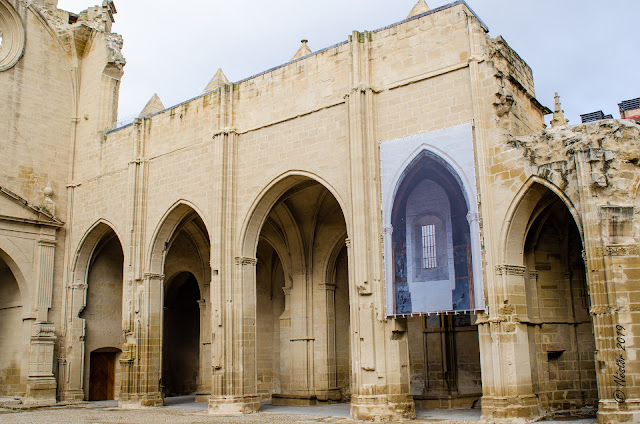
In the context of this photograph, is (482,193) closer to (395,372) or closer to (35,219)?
(395,372)

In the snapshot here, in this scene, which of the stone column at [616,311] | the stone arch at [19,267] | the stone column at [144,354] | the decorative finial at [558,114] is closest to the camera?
the stone column at [616,311]

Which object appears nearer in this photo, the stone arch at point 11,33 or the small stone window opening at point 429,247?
the small stone window opening at point 429,247

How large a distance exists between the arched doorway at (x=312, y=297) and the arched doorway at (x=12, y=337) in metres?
6.85

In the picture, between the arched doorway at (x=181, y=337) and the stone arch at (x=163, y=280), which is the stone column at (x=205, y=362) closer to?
the stone arch at (x=163, y=280)

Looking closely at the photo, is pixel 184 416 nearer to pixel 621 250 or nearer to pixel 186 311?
pixel 186 311

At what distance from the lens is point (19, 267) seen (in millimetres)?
18656

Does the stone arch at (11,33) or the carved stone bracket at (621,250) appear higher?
the stone arch at (11,33)

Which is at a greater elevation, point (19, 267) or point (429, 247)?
point (19, 267)

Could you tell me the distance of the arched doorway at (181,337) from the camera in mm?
22234

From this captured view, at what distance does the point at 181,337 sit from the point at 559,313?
13629mm

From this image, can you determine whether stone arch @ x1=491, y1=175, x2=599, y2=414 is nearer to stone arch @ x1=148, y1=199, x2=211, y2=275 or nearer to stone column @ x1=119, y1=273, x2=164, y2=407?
stone arch @ x1=148, y1=199, x2=211, y2=275

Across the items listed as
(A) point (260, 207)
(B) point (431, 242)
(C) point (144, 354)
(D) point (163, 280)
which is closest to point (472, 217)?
(B) point (431, 242)

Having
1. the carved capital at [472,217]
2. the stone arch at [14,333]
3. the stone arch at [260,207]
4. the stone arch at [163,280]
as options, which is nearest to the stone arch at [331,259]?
the stone arch at [260,207]

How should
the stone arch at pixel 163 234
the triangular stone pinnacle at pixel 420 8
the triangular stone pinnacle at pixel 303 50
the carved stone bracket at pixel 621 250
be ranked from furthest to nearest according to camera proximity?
1. the triangular stone pinnacle at pixel 303 50
2. the triangular stone pinnacle at pixel 420 8
3. the stone arch at pixel 163 234
4. the carved stone bracket at pixel 621 250
